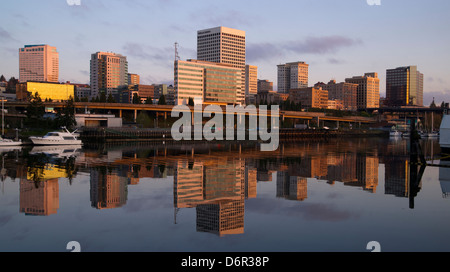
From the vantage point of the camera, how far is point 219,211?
16.0 m

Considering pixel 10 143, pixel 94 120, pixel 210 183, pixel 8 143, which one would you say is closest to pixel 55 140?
pixel 10 143

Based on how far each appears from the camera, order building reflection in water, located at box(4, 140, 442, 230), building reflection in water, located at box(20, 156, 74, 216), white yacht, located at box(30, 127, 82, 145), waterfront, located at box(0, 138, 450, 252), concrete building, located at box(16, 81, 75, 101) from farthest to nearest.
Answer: concrete building, located at box(16, 81, 75, 101)
white yacht, located at box(30, 127, 82, 145)
building reflection in water, located at box(20, 156, 74, 216)
building reflection in water, located at box(4, 140, 442, 230)
waterfront, located at box(0, 138, 450, 252)

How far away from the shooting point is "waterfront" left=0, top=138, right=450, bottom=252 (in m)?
12.2

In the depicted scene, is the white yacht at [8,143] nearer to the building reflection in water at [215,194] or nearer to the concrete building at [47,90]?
the building reflection in water at [215,194]

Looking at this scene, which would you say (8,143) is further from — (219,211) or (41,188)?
(219,211)

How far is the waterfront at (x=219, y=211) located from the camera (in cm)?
1220

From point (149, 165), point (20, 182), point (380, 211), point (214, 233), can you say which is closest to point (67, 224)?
point (214, 233)

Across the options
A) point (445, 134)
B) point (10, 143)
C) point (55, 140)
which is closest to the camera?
point (445, 134)

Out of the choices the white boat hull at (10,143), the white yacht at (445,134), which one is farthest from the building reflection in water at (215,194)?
the white boat hull at (10,143)

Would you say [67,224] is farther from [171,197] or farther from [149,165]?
[149,165]

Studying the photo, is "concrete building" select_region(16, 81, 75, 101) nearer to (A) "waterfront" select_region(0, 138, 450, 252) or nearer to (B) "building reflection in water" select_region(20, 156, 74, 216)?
(B) "building reflection in water" select_region(20, 156, 74, 216)

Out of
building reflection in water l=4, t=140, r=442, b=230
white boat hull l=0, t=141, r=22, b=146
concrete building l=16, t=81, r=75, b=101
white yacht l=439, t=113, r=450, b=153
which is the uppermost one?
concrete building l=16, t=81, r=75, b=101

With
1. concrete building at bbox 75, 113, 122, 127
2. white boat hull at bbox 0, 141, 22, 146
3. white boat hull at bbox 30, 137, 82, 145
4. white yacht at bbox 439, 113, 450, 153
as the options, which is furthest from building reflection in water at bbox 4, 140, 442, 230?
concrete building at bbox 75, 113, 122, 127

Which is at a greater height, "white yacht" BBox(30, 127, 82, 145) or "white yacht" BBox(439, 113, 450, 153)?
"white yacht" BBox(439, 113, 450, 153)
